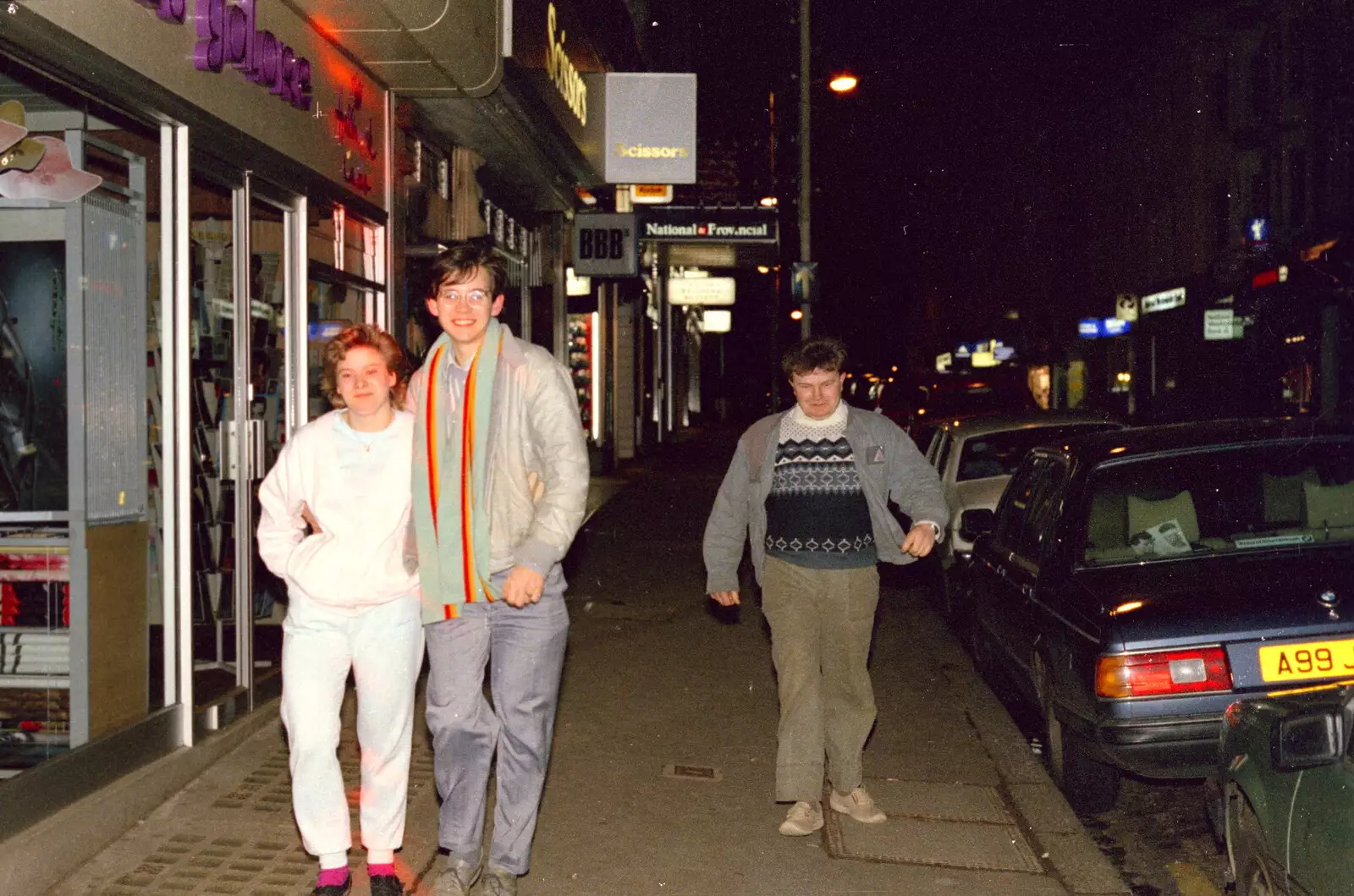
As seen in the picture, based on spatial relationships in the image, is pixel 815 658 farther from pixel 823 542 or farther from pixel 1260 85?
pixel 1260 85

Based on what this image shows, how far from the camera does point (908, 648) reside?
32.7 ft

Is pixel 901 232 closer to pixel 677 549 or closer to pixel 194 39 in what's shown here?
pixel 677 549

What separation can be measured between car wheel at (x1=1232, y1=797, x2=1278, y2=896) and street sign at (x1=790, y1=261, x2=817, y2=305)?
15.6 metres

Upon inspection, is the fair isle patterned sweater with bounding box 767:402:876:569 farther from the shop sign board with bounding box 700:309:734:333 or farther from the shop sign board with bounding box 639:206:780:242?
the shop sign board with bounding box 700:309:734:333

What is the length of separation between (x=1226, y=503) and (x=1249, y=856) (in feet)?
7.81

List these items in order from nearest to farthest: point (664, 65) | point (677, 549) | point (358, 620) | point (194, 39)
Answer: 1. point (358, 620)
2. point (194, 39)
3. point (677, 549)
4. point (664, 65)

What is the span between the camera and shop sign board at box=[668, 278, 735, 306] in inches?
1490

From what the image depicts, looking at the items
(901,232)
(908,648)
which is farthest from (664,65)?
(901,232)

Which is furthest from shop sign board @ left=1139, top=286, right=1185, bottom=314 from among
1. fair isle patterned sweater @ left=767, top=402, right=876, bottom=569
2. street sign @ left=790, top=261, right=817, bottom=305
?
fair isle patterned sweater @ left=767, top=402, right=876, bottom=569

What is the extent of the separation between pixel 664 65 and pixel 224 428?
2316 cm

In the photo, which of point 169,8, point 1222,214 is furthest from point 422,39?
point 1222,214

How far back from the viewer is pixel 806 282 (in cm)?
1958

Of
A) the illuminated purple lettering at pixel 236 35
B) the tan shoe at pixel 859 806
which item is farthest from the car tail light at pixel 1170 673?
the illuminated purple lettering at pixel 236 35

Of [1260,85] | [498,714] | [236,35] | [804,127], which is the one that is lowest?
[498,714]
